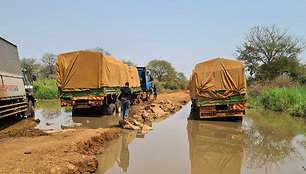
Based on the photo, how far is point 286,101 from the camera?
11984mm

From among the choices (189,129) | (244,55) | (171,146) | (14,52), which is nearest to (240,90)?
(189,129)

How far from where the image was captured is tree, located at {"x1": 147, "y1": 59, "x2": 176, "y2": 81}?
225ft

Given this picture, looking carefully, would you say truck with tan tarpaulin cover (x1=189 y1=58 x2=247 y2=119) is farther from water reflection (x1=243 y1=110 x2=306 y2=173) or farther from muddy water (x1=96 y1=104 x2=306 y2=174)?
muddy water (x1=96 y1=104 x2=306 y2=174)

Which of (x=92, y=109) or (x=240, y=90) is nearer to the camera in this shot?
(x=240, y=90)

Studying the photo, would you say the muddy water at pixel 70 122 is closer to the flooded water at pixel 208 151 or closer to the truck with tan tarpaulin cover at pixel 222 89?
the flooded water at pixel 208 151

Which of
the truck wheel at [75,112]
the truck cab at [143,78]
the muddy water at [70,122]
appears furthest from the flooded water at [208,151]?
the truck cab at [143,78]

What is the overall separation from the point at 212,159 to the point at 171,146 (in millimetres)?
1277

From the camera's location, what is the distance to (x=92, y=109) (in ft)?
34.6

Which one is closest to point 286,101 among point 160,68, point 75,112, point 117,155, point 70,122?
point 117,155

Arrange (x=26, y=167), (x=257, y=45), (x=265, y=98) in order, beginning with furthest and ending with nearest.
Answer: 1. (x=257, y=45)
2. (x=265, y=98)
3. (x=26, y=167)

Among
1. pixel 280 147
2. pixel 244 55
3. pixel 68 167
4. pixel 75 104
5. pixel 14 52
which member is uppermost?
pixel 244 55

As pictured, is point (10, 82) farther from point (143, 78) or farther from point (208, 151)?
point (143, 78)

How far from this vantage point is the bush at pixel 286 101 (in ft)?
33.8

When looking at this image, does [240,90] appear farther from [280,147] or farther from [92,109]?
[92,109]
